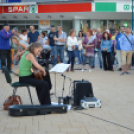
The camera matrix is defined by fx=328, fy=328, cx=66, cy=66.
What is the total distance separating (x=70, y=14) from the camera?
26.4 meters

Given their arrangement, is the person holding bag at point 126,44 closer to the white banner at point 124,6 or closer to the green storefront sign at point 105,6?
the green storefront sign at point 105,6

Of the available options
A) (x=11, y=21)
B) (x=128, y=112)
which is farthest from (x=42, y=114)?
(x=11, y=21)

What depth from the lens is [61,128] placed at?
16.8 ft

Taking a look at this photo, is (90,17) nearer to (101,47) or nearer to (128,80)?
(101,47)

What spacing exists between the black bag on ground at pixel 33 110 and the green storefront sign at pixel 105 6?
2012 centimetres

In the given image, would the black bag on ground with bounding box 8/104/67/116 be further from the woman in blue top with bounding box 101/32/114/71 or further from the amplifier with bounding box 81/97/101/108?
the woman in blue top with bounding box 101/32/114/71

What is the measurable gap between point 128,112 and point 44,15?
21.5 meters

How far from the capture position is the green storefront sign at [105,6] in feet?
82.7

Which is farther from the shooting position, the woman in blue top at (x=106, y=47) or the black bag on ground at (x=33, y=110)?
the woman in blue top at (x=106, y=47)

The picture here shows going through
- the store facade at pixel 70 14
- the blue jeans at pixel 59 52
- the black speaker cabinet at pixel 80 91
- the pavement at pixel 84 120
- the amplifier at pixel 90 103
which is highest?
the store facade at pixel 70 14

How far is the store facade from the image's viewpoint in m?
25.4

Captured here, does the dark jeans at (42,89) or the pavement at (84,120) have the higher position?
the dark jeans at (42,89)

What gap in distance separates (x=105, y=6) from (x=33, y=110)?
20447mm

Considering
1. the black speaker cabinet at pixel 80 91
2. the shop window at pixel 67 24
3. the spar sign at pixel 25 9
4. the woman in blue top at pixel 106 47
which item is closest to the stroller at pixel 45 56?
the woman in blue top at pixel 106 47
